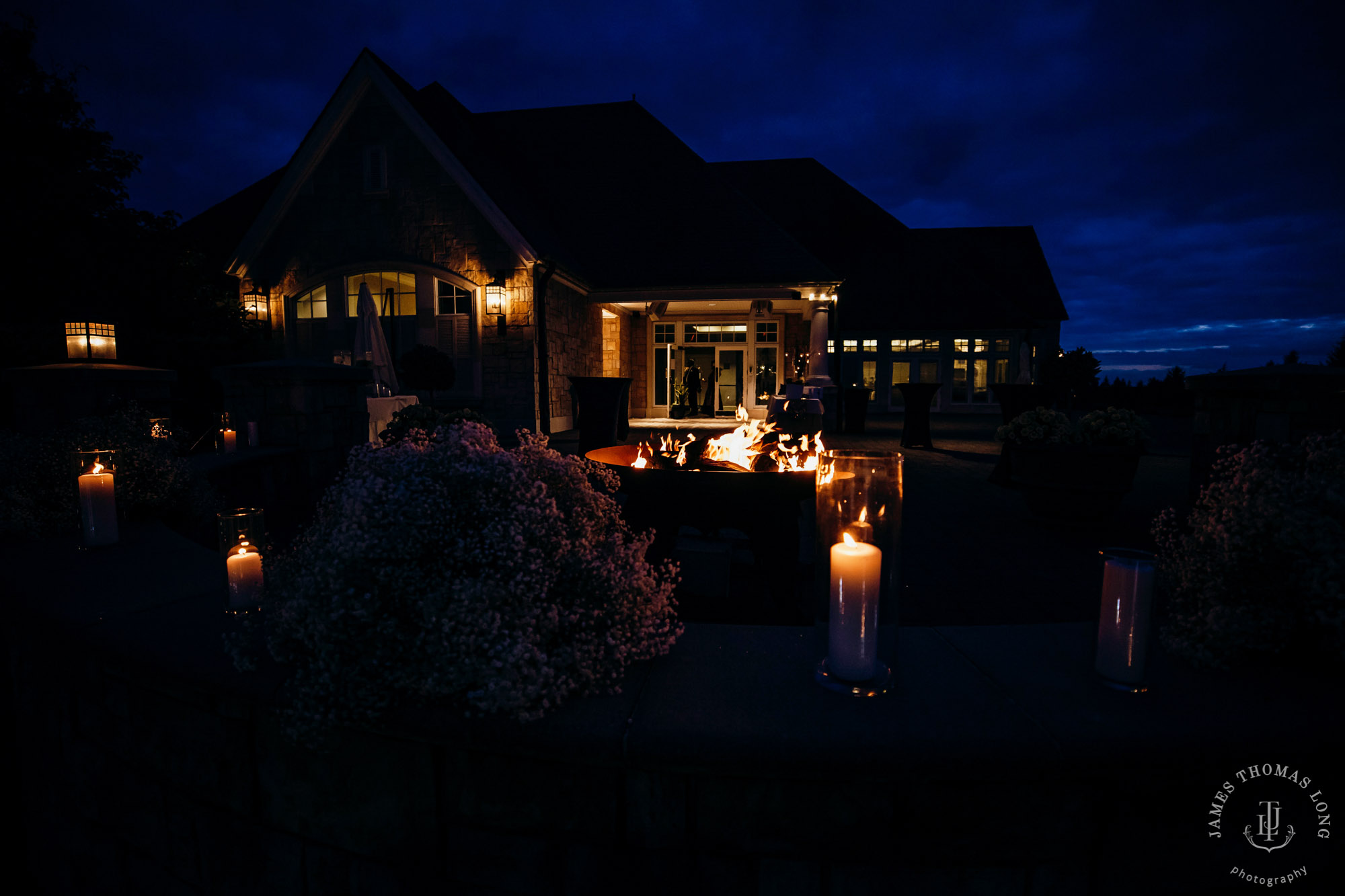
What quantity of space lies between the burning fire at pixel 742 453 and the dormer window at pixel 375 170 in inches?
423

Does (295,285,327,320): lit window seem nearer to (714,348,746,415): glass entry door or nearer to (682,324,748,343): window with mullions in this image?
(682,324,748,343): window with mullions

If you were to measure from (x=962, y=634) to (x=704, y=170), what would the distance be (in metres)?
15.2

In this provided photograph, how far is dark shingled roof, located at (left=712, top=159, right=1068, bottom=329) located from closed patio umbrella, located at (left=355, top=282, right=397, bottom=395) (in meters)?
13.7

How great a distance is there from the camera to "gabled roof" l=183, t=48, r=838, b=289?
441 inches

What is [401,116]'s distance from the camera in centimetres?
1119

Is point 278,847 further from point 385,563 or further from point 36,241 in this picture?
point 36,241

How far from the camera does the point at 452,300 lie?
1167cm

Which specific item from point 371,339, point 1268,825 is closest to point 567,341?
point 371,339

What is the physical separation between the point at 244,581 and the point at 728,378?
611 inches

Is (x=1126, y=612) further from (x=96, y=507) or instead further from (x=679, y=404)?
(x=679, y=404)

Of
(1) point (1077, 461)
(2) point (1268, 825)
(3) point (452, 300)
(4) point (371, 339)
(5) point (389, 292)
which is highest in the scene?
(5) point (389, 292)

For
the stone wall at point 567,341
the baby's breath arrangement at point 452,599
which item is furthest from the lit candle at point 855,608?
the stone wall at point 567,341

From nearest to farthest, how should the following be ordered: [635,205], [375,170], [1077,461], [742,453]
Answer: [742,453] < [1077,461] < [375,170] < [635,205]

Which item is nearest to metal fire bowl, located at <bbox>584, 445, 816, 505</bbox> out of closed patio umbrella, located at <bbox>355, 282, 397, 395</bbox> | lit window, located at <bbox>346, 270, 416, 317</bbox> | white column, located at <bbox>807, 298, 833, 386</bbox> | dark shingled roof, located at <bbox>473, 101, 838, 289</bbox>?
closed patio umbrella, located at <bbox>355, 282, 397, 395</bbox>
